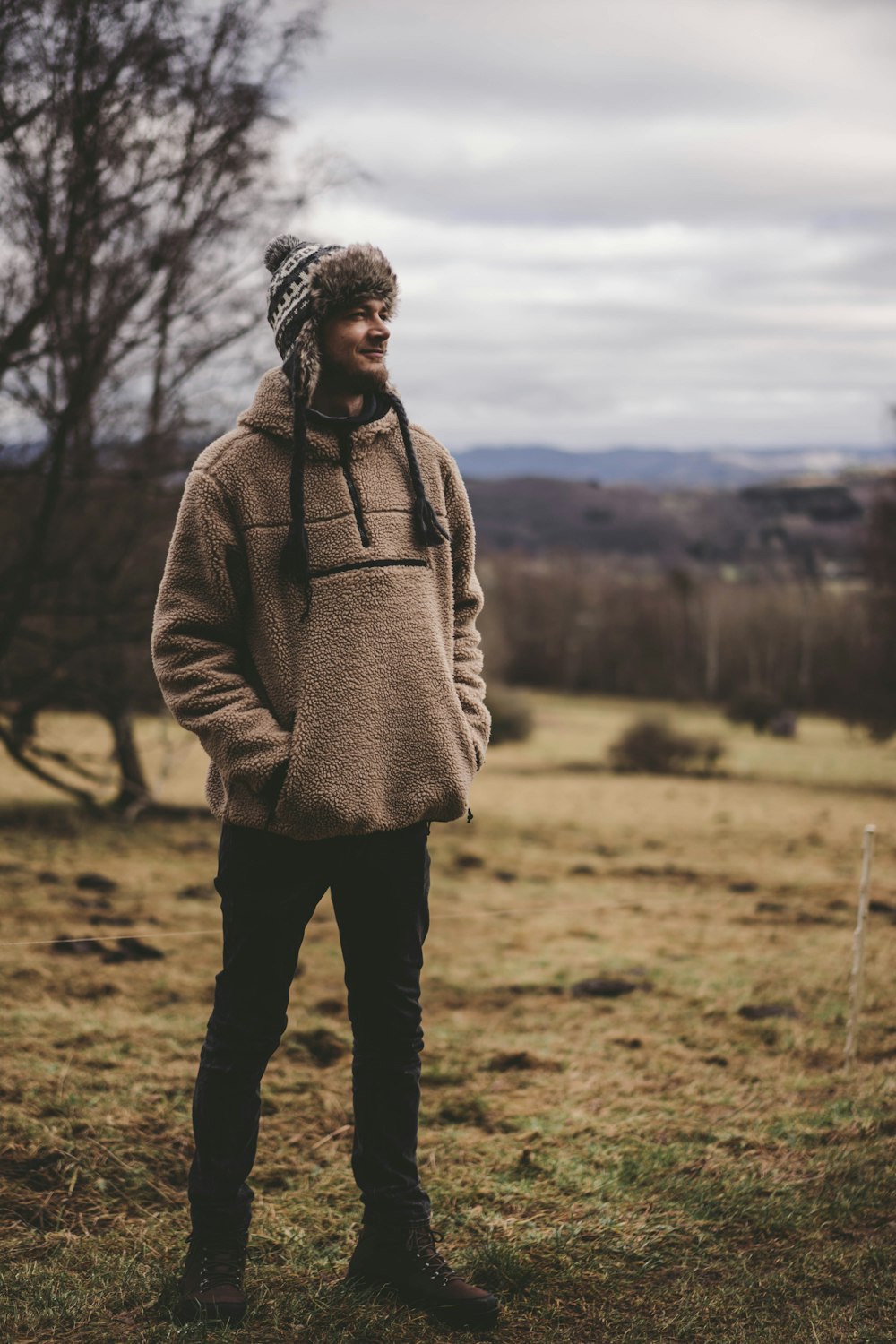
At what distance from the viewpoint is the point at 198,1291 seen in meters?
2.51

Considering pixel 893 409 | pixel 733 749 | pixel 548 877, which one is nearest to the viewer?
pixel 548 877

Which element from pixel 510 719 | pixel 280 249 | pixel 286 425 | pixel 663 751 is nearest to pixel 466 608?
pixel 286 425

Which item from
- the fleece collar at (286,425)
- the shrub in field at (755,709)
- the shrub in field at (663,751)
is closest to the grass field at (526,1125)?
the fleece collar at (286,425)

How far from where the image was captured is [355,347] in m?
2.60

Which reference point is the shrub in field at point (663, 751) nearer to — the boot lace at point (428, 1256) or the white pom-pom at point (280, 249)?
the boot lace at point (428, 1256)

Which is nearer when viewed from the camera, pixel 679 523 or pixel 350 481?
pixel 350 481

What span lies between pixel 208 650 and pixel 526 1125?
2302mm

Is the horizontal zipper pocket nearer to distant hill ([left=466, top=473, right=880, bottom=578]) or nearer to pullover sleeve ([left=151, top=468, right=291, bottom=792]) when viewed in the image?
pullover sleeve ([left=151, top=468, right=291, bottom=792])

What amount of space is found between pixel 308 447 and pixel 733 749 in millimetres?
30838

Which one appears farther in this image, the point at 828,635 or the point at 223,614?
the point at 828,635

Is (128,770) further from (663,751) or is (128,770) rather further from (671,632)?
(671,632)

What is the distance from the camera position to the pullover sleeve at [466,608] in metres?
2.80

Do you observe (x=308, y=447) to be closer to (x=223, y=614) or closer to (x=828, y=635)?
(x=223, y=614)

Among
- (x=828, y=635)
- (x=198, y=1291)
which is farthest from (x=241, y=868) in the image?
(x=828, y=635)
